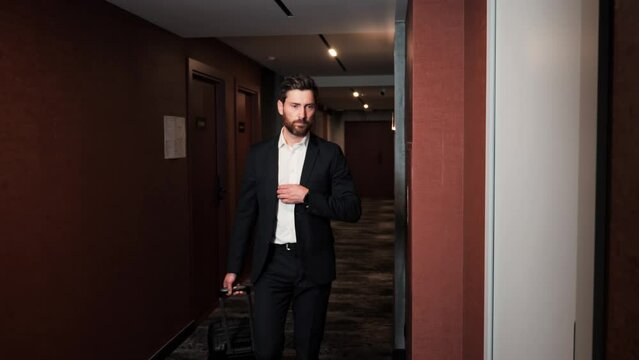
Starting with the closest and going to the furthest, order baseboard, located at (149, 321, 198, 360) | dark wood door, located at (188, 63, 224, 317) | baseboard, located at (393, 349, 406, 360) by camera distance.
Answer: baseboard, located at (393, 349, 406, 360), baseboard, located at (149, 321, 198, 360), dark wood door, located at (188, 63, 224, 317)

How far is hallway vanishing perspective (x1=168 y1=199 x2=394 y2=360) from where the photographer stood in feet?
12.4

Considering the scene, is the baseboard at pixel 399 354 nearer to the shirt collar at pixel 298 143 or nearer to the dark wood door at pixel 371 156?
the shirt collar at pixel 298 143

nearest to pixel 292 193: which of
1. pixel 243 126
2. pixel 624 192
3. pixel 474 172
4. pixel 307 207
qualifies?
pixel 307 207

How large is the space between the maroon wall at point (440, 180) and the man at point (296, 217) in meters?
0.38

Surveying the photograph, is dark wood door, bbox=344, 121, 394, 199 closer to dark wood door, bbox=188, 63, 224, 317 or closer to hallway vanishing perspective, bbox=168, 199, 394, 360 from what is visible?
hallway vanishing perspective, bbox=168, 199, 394, 360

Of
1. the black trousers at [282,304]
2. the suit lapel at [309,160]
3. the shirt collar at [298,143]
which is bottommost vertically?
the black trousers at [282,304]

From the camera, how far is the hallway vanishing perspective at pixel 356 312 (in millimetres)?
3773

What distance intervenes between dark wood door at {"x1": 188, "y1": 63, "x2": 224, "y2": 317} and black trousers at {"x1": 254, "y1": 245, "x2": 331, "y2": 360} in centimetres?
204

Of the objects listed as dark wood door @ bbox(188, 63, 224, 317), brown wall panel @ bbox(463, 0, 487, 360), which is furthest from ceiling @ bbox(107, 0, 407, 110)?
brown wall panel @ bbox(463, 0, 487, 360)

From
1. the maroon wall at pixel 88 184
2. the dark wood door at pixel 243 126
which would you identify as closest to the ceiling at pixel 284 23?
the maroon wall at pixel 88 184

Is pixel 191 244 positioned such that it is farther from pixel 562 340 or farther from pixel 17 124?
pixel 562 340

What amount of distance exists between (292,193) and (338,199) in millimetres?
199

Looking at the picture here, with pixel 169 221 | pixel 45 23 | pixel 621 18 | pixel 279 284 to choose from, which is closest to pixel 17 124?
pixel 45 23

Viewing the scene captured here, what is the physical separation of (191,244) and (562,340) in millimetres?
3318
